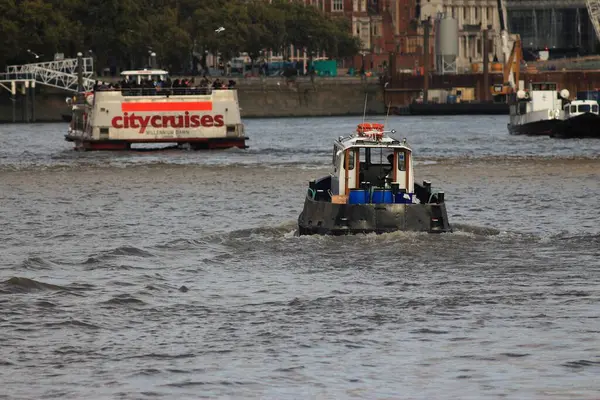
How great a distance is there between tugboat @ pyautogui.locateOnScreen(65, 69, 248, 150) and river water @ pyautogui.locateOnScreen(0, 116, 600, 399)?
106 ft

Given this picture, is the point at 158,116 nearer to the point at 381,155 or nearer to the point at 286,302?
the point at 381,155

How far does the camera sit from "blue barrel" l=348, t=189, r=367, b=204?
1659 inches

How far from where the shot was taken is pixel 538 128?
134 metres

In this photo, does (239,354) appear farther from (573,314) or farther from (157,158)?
(157,158)

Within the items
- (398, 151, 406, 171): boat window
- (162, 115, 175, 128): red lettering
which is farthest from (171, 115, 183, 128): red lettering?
(398, 151, 406, 171): boat window

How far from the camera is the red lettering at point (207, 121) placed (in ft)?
313

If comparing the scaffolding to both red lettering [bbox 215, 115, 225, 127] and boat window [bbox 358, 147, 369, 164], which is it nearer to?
red lettering [bbox 215, 115, 225, 127]

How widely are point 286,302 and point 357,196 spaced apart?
926 cm

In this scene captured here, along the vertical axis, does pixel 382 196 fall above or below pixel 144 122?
above

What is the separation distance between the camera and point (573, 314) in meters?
31.4

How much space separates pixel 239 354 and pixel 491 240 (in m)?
17.2

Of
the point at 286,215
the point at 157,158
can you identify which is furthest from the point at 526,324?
the point at 157,158

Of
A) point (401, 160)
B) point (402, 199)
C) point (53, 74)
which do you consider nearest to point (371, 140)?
point (401, 160)

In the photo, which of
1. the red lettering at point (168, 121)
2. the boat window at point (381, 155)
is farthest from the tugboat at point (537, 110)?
the boat window at point (381, 155)
